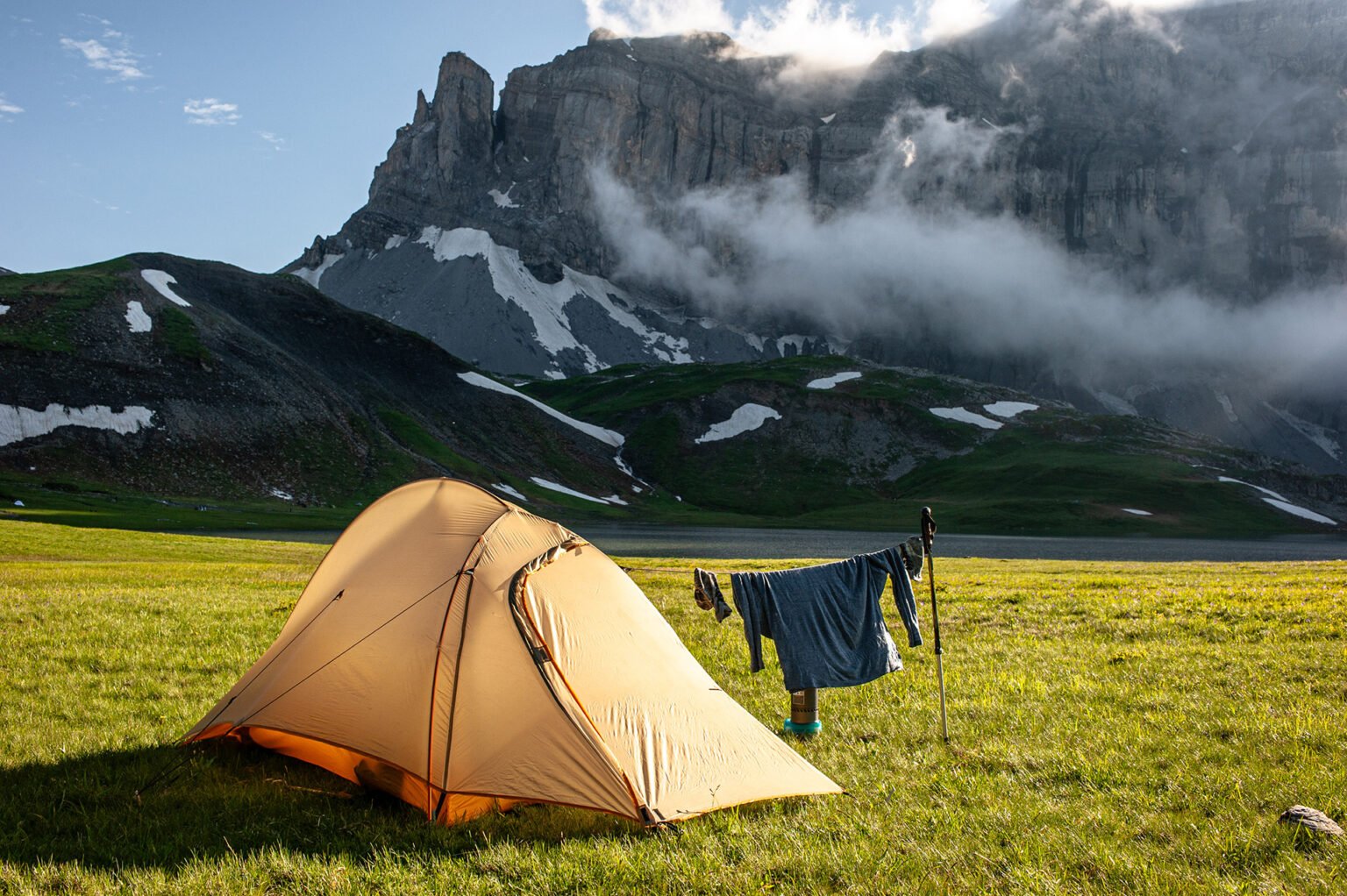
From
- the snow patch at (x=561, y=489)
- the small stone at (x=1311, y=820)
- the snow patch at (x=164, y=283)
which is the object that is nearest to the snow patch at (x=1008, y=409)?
the snow patch at (x=561, y=489)

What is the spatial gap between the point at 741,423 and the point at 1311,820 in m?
159

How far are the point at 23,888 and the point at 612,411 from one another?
16780cm

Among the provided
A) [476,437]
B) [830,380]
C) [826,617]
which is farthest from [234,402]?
[830,380]

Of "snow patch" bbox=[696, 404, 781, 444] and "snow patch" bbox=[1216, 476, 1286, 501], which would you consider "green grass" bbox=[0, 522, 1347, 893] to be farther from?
"snow patch" bbox=[696, 404, 781, 444]

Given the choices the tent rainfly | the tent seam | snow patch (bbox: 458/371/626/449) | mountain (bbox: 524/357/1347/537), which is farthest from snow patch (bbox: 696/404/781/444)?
the tent seam

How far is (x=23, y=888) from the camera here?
6.44 metres

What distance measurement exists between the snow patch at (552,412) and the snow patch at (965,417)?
6493cm

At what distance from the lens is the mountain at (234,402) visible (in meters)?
79.2

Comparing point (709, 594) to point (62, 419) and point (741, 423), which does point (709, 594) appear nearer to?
point (62, 419)

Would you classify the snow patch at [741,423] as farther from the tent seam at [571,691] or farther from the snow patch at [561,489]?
the tent seam at [571,691]

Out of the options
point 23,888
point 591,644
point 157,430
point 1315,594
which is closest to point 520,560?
point 591,644

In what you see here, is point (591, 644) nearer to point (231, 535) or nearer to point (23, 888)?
point (23, 888)

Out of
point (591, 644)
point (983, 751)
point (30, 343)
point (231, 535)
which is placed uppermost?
point (30, 343)

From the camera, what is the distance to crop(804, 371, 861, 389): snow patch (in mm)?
183875
